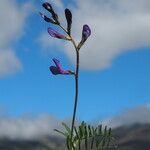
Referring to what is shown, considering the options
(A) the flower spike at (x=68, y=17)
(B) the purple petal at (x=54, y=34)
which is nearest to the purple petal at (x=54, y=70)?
(B) the purple petal at (x=54, y=34)

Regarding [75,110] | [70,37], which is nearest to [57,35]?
[70,37]

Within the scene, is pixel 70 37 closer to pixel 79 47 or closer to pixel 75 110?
pixel 79 47

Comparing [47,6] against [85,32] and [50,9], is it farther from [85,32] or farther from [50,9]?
[85,32]

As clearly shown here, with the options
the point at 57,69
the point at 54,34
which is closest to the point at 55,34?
the point at 54,34

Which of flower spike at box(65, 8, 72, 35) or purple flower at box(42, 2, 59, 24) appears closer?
flower spike at box(65, 8, 72, 35)

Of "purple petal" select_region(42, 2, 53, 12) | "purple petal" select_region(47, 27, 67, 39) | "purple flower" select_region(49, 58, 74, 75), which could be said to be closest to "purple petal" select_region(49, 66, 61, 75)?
"purple flower" select_region(49, 58, 74, 75)

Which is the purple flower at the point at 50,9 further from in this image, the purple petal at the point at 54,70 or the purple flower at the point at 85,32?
the purple petal at the point at 54,70

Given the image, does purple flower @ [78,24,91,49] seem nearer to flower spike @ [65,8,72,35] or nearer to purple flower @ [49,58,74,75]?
flower spike @ [65,8,72,35]

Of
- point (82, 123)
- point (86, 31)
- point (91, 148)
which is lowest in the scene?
point (91, 148)
